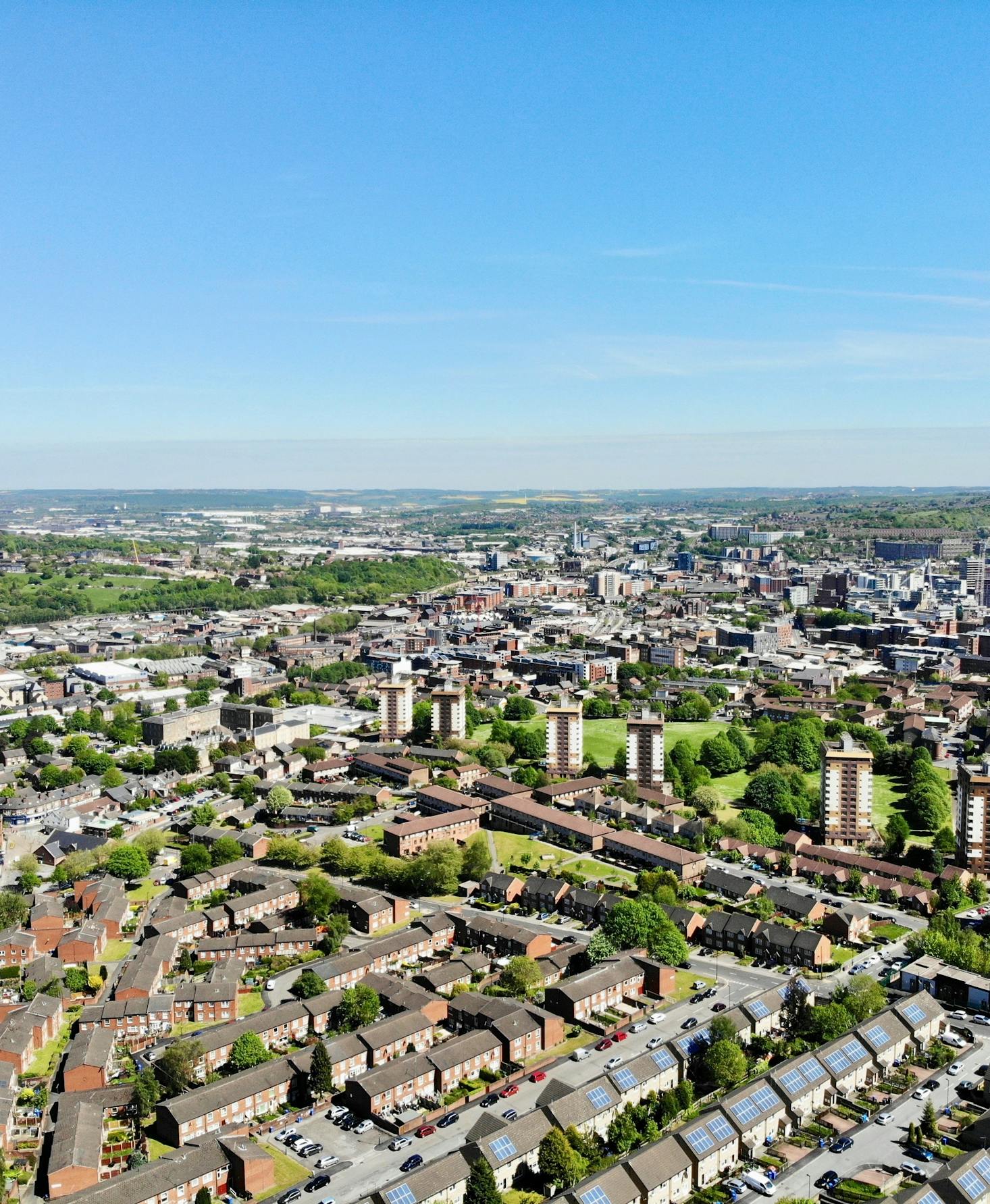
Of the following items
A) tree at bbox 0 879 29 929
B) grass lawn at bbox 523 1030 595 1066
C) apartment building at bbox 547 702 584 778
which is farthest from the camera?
apartment building at bbox 547 702 584 778

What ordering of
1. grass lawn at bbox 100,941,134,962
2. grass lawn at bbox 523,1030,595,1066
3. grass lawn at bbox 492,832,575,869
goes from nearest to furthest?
grass lawn at bbox 523,1030,595,1066 → grass lawn at bbox 100,941,134,962 → grass lawn at bbox 492,832,575,869

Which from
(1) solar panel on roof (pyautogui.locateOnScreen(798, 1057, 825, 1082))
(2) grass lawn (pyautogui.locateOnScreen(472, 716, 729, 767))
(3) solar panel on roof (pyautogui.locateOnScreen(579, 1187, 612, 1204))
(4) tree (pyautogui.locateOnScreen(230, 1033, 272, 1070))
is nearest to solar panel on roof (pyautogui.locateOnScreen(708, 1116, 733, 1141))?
(1) solar panel on roof (pyautogui.locateOnScreen(798, 1057, 825, 1082))

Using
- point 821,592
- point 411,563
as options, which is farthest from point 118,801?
point 411,563

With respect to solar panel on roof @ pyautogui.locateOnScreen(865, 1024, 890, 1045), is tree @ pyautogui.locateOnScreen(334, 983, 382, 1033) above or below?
below

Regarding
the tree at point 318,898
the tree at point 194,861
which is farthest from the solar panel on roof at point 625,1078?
the tree at point 194,861

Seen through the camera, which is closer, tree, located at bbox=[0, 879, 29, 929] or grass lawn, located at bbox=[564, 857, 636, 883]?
tree, located at bbox=[0, 879, 29, 929]

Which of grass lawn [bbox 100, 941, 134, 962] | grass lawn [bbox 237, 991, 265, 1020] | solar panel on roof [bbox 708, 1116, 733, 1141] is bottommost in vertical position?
grass lawn [bbox 100, 941, 134, 962]

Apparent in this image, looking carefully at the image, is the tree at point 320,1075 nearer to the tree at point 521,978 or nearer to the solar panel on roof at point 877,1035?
the tree at point 521,978

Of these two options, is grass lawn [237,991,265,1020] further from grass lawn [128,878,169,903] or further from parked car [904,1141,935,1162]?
parked car [904,1141,935,1162]
